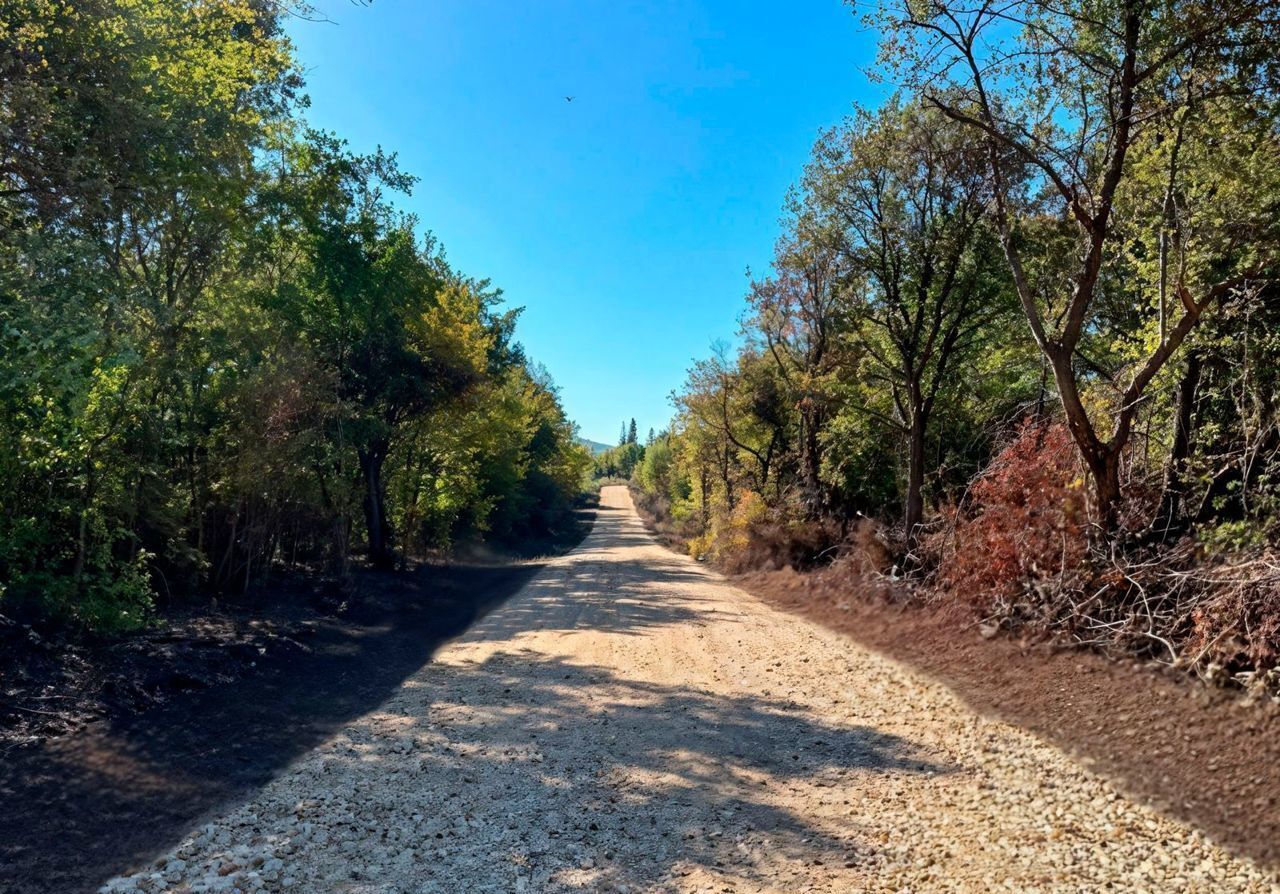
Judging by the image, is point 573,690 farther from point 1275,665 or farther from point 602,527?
point 602,527

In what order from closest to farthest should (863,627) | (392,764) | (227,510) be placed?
(392,764) < (863,627) < (227,510)

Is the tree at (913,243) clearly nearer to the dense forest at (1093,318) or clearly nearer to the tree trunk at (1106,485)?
the dense forest at (1093,318)

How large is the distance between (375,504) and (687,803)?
15828 mm

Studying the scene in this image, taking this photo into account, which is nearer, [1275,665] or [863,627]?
[1275,665]

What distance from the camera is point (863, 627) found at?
11.2m

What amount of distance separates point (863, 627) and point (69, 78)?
12.8 meters

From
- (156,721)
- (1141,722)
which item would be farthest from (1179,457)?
(156,721)

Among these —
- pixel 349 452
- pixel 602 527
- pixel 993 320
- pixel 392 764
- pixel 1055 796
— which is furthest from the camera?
pixel 602 527

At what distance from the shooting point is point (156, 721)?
6375 mm

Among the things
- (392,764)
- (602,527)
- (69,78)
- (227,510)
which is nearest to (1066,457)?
(392,764)

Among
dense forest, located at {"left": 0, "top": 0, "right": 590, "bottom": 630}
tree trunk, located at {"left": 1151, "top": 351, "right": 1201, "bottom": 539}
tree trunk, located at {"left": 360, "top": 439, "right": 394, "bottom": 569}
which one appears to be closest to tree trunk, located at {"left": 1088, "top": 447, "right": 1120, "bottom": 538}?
tree trunk, located at {"left": 1151, "top": 351, "right": 1201, "bottom": 539}

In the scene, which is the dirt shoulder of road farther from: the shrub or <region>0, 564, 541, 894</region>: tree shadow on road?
<region>0, 564, 541, 894</region>: tree shadow on road

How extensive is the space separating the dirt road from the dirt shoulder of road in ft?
0.83

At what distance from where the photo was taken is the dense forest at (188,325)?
21.6 feet
